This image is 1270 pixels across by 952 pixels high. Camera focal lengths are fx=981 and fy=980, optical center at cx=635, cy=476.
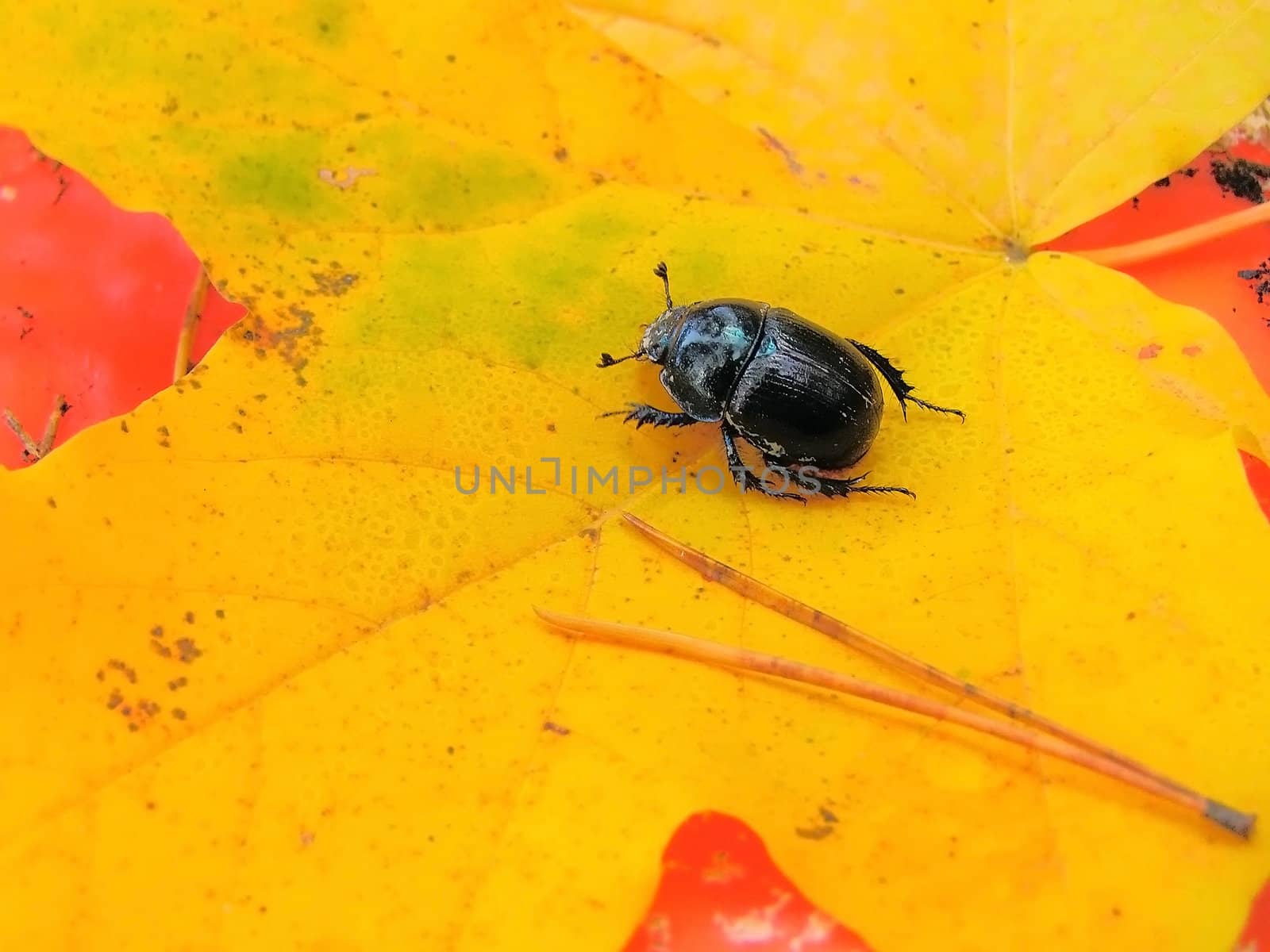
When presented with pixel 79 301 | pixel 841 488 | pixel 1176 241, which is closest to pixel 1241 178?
pixel 1176 241

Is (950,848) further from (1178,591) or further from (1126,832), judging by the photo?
(1178,591)

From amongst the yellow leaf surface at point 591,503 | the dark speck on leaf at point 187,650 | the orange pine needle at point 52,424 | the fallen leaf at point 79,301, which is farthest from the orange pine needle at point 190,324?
the dark speck on leaf at point 187,650

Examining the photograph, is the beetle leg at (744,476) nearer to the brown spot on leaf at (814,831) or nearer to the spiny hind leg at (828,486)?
the spiny hind leg at (828,486)

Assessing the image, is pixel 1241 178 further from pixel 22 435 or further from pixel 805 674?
pixel 22 435

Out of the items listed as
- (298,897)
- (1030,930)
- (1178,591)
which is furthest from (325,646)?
(1178,591)

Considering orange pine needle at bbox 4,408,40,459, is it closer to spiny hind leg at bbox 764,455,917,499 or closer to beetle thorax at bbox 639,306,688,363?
beetle thorax at bbox 639,306,688,363

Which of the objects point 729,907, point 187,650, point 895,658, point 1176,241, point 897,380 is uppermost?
point 1176,241

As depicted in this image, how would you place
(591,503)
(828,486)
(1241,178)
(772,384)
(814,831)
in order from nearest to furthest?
1. (814,831)
2. (591,503)
3. (828,486)
4. (772,384)
5. (1241,178)

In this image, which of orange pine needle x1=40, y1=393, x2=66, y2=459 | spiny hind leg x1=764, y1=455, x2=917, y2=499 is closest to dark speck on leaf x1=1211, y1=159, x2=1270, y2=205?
spiny hind leg x1=764, y1=455, x2=917, y2=499
